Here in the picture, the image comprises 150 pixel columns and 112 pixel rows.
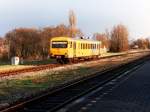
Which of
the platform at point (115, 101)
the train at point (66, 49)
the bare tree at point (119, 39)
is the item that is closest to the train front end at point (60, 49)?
the train at point (66, 49)

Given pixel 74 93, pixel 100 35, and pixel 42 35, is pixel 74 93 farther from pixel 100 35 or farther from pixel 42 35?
pixel 100 35

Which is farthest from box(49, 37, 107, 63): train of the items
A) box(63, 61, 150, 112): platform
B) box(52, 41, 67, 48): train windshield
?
box(63, 61, 150, 112): platform

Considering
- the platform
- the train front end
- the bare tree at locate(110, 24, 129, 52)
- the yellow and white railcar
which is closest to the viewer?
the platform

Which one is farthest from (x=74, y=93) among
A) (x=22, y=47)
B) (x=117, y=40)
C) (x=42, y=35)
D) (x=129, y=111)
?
(x=117, y=40)

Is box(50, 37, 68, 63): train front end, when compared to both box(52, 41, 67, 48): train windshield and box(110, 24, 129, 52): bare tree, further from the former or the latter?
box(110, 24, 129, 52): bare tree

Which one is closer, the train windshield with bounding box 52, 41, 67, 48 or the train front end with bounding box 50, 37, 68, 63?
the train front end with bounding box 50, 37, 68, 63

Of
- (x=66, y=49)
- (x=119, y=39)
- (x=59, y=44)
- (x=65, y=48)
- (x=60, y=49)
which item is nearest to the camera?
(x=66, y=49)

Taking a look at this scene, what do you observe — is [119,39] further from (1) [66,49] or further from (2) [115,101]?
(2) [115,101]

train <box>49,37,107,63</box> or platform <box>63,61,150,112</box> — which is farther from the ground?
train <box>49,37,107,63</box>

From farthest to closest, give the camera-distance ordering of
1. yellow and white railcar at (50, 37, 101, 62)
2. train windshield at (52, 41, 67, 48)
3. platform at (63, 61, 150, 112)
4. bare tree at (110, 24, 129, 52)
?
bare tree at (110, 24, 129, 52), train windshield at (52, 41, 67, 48), yellow and white railcar at (50, 37, 101, 62), platform at (63, 61, 150, 112)

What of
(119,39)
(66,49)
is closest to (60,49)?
(66,49)

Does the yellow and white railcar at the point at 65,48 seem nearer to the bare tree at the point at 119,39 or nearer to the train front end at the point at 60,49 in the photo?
the train front end at the point at 60,49

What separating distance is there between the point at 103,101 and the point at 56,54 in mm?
30174

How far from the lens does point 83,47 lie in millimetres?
51750
